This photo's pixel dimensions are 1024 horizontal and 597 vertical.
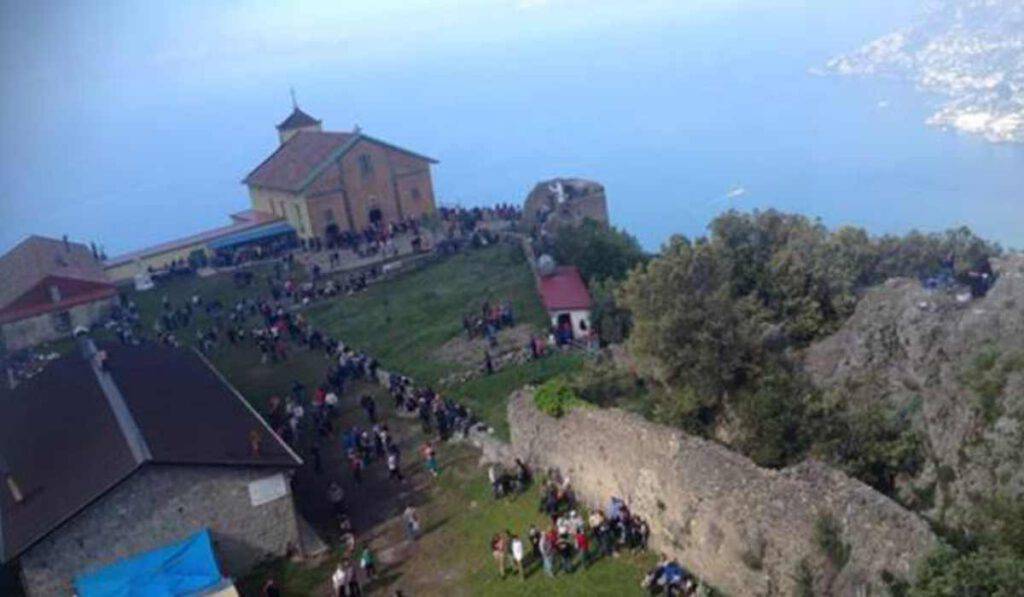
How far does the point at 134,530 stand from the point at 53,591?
2.04 meters

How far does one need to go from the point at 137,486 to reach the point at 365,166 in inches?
1574

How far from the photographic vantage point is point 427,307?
45.4 m

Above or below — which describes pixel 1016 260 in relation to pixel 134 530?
above

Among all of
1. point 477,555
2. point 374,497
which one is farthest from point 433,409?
point 477,555

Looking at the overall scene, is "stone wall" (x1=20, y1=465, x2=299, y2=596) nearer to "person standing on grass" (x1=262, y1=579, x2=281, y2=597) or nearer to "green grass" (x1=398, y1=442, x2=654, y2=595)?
"person standing on grass" (x1=262, y1=579, x2=281, y2=597)

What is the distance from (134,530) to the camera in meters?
23.2

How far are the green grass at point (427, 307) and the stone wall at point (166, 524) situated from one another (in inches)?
452

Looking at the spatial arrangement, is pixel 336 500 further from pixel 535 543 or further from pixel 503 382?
pixel 503 382

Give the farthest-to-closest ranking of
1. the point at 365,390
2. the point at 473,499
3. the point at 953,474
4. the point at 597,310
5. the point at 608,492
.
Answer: the point at 597,310 < the point at 365,390 < the point at 473,499 < the point at 608,492 < the point at 953,474

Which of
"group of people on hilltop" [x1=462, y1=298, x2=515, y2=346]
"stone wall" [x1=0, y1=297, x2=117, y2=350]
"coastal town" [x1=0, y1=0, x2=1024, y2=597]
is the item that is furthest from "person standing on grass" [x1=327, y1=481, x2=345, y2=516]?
"stone wall" [x1=0, y1=297, x2=117, y2=350]

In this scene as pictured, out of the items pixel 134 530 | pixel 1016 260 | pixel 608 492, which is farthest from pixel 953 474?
pixel 134 530

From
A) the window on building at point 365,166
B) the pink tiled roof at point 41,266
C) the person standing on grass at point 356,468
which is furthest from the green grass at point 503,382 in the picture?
the window on building at point 365,166

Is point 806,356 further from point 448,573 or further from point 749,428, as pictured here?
point 448,573

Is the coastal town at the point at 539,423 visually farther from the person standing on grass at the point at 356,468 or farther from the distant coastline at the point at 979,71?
the distant coastline at the point at 979,71
